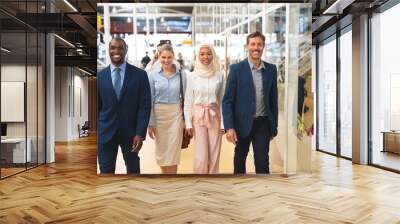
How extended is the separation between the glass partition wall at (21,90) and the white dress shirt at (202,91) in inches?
126

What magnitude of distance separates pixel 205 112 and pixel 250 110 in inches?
30.7

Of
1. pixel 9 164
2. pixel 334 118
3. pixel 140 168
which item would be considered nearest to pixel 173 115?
pixel 140 168

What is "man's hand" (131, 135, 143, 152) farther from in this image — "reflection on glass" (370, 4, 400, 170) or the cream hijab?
"reflection on glass" (370, 4, 400, 170)

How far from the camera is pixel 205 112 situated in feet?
23.4

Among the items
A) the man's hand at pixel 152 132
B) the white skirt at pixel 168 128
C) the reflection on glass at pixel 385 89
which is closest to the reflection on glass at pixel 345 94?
the reflection on glass at pixel 385 89

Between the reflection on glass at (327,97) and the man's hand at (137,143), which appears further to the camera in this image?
the reflection on glass at (327,97)

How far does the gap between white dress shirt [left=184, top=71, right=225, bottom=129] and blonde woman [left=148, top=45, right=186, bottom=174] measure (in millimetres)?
122

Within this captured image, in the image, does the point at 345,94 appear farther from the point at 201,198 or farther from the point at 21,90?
the point at 21,90

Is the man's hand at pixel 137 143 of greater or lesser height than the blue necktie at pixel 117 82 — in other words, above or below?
below

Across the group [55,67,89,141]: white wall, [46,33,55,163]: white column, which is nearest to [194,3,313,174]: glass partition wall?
[46,33,55,163]: white column

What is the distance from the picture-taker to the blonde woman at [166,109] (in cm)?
712

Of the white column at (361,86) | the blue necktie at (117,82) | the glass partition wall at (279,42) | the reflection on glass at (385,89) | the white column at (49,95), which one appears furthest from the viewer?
the white column at (49,95)

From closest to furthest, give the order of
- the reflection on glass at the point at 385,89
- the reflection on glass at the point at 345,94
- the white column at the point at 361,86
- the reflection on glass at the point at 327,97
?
the reflection on glass at the point at 385,89, the white column at the point at 361,86, the reflection on glass at the point at 345,94, the reflection on glass at the point at 327,97

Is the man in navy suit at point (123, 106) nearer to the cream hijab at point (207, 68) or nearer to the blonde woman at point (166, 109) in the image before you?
the blonde woman at point (166, 109)
